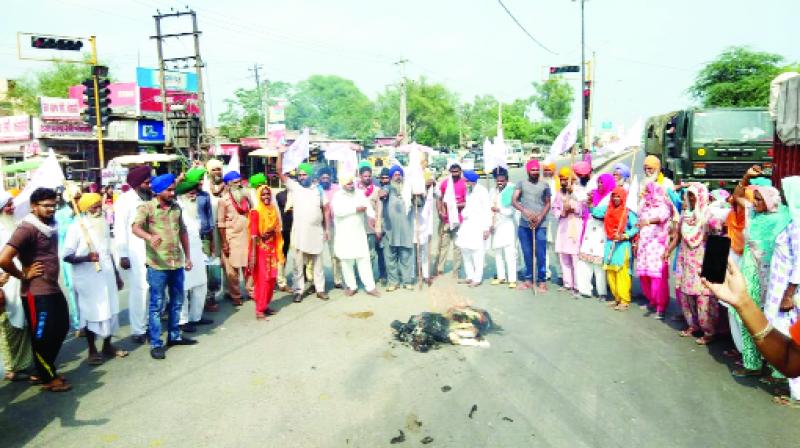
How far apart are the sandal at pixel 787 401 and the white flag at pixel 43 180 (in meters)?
6.39

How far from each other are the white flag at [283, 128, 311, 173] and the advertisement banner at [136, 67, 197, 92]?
3034cm

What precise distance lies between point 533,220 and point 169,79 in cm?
3275

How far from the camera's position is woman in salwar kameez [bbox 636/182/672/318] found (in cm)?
649

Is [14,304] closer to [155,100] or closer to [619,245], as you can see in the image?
[619,245]

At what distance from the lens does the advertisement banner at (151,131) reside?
100 ft

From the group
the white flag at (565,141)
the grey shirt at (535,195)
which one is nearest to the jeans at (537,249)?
the grey shirt at (535,195)

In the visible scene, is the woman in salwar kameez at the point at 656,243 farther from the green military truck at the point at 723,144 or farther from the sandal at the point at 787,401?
the green military truck at the point at 723,144

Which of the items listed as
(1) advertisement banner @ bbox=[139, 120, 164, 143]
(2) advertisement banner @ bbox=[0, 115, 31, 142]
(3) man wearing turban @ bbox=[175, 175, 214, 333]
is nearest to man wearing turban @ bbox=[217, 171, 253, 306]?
(3) man wearing turban @ bbox=[175, 175, 214, 333]

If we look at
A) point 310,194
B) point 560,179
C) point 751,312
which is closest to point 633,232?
point 560,179

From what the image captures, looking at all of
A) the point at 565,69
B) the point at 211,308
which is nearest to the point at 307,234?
the point at 211,308

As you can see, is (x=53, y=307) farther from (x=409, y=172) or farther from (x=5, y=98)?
(x=5, y=98)

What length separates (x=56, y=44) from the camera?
1481cm

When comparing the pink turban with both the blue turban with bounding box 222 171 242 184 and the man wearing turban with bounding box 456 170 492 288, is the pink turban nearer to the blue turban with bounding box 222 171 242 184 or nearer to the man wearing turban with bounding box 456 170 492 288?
the man wearing turban with bounding box 456 170 492 288

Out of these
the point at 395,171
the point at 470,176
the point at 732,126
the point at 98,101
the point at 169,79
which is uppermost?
the point at 169,79
